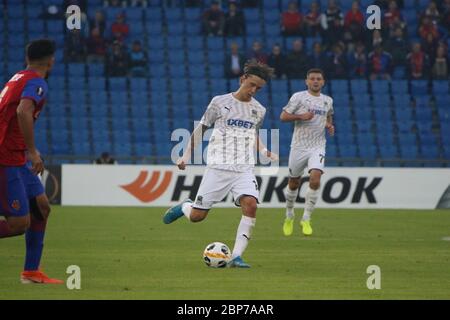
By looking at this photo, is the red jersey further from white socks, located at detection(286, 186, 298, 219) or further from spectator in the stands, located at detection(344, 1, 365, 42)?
spectator in the stands, located at detection(344, 1, 365, 42)

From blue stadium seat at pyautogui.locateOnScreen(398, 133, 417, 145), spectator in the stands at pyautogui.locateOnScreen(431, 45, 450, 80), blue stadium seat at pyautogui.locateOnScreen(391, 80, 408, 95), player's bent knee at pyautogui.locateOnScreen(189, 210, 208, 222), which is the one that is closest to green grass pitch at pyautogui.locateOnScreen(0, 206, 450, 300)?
player's bent knee at pyautogui.locateOnScreen(189, 210, 208, 222)

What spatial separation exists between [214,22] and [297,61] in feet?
10.2

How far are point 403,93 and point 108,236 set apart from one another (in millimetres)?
17036

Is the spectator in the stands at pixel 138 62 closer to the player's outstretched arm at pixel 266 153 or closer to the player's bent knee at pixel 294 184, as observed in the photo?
the player's bent knee at pixel 294 184

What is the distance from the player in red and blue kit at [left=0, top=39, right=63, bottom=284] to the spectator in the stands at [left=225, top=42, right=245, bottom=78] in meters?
20.7

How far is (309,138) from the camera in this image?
1862cm

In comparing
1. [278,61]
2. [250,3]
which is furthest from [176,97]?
[250,3]

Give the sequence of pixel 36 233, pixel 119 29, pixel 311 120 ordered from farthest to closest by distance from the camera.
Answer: pixel 119 29 < pixel 311 120 < pixel 36 233

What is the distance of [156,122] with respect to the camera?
101 ft

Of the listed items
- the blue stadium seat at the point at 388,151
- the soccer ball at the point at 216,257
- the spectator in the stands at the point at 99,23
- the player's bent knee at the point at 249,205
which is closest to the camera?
the soccer ball at the point at 216,257

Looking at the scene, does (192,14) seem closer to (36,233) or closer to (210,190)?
(210,190)

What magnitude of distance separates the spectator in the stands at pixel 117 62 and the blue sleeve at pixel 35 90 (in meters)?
21.0

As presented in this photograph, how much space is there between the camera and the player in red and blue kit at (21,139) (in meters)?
10.2

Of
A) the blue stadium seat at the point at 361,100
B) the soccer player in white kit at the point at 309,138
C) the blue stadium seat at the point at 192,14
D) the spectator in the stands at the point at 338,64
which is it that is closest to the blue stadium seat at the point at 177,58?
the blue stadium seat at the point at 192,14
